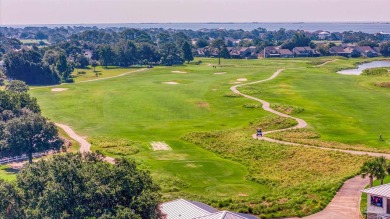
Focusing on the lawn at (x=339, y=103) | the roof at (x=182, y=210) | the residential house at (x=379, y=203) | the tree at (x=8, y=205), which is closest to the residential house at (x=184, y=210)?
the roof at (x=182, y=210)

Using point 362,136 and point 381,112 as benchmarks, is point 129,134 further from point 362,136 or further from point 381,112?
point 381,112

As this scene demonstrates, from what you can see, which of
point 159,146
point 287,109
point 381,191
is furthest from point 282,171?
point 287,109

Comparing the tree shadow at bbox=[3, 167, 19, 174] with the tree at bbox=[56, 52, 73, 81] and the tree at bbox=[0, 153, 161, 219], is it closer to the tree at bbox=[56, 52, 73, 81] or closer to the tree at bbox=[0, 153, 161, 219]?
the tree at bbox=[0, 153, 161, 219]

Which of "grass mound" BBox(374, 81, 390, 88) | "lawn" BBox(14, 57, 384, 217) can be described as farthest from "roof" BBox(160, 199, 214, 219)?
"grass mound" BBox(374, 81, 390, 88)

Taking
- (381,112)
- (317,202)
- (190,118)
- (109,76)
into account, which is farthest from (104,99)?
(317,202)

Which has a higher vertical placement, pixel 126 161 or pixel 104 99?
pixel 126 161

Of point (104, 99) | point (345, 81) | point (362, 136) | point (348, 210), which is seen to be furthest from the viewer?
point (345, 81)
